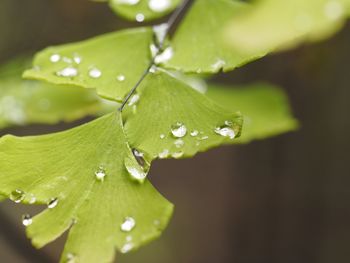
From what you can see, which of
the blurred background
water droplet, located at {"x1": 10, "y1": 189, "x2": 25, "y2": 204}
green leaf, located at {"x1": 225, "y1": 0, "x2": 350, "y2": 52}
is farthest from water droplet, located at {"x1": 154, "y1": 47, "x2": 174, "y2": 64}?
the blurred background

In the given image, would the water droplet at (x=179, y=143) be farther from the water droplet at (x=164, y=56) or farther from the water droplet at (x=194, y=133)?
the water droplet at (x=164, y=56)

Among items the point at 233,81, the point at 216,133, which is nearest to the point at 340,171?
the point at 233,81

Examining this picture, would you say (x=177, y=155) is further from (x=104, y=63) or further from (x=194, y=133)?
(x=104, y=63)

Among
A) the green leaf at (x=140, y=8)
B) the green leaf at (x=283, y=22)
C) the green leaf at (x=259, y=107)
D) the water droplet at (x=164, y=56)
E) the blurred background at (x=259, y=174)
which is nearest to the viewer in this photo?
the green leaf at (x=283, y=22)

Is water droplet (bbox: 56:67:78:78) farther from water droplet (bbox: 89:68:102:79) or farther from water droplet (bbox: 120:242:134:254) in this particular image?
water droplet (bbox: 120:242:134:254)

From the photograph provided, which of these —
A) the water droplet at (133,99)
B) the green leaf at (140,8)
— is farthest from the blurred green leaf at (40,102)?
the water droplet at (133,99)

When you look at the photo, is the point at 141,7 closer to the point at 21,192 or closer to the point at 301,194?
the point at 21,192

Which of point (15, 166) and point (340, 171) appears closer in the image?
point (15, 166)
